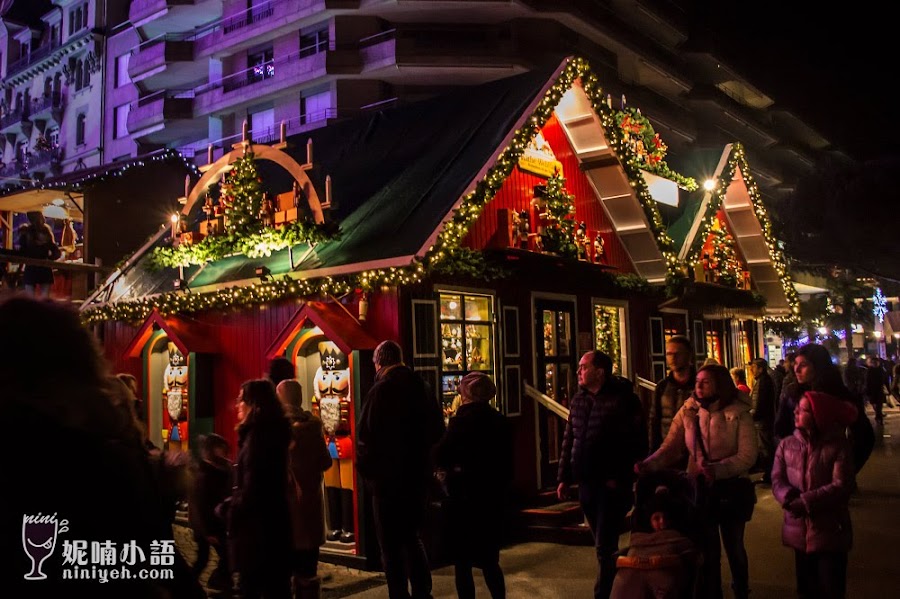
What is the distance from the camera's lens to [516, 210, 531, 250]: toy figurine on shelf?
34.5ft

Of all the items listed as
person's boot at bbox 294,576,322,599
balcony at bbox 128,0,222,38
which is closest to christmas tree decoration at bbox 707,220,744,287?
person's boot at bbox 294,576,322,599

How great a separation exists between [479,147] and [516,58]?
27.8 meters

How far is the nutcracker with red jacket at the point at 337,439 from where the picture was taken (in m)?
8.67

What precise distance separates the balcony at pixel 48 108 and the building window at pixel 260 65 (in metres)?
15.2

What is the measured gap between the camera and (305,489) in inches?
245

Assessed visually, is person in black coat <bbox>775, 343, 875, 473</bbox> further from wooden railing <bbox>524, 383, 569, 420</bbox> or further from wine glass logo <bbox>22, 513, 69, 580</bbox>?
wine glass logo <bbox>22, 513, 69, 580</bbox>

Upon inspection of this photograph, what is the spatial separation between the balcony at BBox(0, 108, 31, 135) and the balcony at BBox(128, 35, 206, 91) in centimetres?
1125

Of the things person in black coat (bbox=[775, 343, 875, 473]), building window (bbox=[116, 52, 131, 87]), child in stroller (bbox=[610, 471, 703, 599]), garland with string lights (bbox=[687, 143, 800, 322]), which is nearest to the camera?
child in stroller (bbox=[610, 471, 703, 599])

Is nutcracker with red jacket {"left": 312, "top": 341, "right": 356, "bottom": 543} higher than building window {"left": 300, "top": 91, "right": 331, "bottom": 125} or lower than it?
lower

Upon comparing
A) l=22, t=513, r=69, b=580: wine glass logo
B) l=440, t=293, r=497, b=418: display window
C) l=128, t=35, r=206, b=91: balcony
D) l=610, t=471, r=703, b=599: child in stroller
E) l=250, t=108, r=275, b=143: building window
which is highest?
l=128, t=35, r=206, b=91: balcony

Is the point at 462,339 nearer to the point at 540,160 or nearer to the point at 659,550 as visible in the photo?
the point at 540,160

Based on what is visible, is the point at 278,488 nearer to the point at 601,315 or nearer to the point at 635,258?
the point at 601,315

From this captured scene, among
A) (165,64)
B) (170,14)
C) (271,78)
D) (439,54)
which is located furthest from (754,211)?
(170,14)

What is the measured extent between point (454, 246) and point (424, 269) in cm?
47
